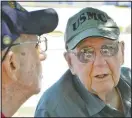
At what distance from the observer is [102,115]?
5.86 ft

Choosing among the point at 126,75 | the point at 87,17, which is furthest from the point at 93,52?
the point at 126,75

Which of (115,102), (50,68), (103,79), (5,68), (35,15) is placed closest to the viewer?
(5,68)

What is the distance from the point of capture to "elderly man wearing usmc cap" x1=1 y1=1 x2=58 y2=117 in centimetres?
101

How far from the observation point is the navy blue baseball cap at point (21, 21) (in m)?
1.00

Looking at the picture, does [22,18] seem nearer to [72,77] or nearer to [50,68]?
[72,77]

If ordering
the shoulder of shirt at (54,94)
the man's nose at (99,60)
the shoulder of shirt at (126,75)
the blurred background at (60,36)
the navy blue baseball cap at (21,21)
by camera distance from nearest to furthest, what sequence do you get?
the navy blue baseball cap at (21,21)
the man's nose at (99,60)
the shoulder of shirt at (54,94)
the shoulder of shirt at (126,75)
the blurred background at (60,36)

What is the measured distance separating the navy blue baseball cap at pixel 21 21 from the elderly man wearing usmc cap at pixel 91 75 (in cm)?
45

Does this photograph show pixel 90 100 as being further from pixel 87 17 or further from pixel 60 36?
pixel 60 36

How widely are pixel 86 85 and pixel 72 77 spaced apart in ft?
0.52

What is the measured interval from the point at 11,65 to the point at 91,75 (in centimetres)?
70

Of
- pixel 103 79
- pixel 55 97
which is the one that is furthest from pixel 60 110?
pixel 103 79

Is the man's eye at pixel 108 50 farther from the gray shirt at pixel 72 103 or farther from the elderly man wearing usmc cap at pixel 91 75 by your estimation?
the gray shirt at pixel 72 103

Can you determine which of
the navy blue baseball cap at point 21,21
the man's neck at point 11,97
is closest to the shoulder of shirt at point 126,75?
the navy blue baseball cap at point 21,21

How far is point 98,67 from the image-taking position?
5.29ft
